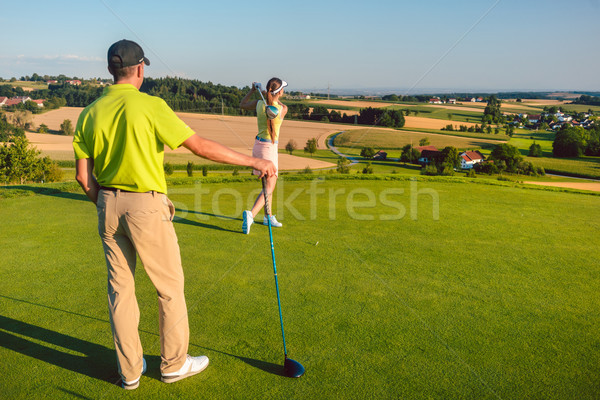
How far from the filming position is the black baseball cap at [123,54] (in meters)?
2.63

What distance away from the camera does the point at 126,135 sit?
2.59 m

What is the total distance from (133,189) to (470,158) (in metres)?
36.0

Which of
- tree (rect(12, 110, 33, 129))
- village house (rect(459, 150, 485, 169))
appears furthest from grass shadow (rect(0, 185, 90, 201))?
→ tree (rect(12, 110, 33, 129))

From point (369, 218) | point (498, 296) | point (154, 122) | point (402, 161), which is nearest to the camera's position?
point (154, 122)

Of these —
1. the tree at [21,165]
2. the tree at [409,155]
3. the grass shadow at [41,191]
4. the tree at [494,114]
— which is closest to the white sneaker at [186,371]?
the grass shadow at [41,191]

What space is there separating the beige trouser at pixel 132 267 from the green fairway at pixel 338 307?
0.86 feet

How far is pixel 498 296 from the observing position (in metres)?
4.17

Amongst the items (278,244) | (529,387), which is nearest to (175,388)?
(529,387)

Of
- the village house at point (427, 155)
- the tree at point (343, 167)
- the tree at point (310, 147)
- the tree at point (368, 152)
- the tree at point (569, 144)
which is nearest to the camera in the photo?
the tree at point (343, 167)

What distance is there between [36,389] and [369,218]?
569 cm

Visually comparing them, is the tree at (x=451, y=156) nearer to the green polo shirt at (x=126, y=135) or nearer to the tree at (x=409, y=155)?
the tree at (x=409, y=155)

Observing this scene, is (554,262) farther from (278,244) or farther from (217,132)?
(217,132)

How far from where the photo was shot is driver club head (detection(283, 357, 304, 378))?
2794 millimetres

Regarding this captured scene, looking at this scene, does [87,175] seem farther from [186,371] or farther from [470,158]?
[470,158]
